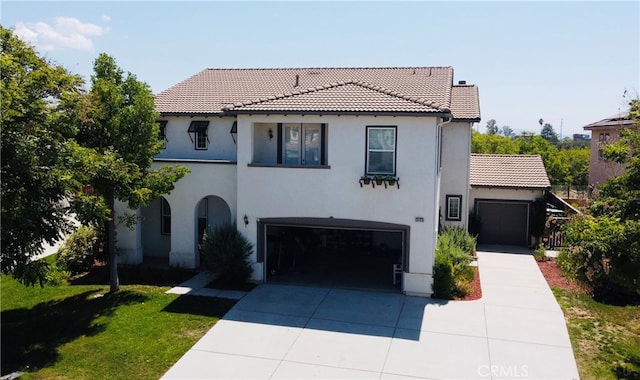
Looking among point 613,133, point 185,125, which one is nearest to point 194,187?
point 185,125

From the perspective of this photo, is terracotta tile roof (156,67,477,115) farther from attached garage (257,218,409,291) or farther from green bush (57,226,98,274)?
green bush (57,226,98,274)

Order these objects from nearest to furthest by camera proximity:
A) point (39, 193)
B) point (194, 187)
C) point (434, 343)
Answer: point (39, 193) < point (434, 343) < point (194, 187)

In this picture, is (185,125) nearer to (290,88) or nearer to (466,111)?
(290,88)

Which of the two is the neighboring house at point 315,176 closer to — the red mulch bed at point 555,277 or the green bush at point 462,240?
the green bush at point 462,240

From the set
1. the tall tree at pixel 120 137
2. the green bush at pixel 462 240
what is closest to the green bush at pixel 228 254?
the tall tree at pixel 120 137

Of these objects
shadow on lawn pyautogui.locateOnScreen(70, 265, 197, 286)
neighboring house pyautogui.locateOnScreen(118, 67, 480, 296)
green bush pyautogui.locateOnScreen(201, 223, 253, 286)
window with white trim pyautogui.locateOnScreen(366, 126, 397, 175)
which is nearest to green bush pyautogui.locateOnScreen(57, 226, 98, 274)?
shadow on lawn pyautogui.locateOnScreen(70, 265, 197, 286)
